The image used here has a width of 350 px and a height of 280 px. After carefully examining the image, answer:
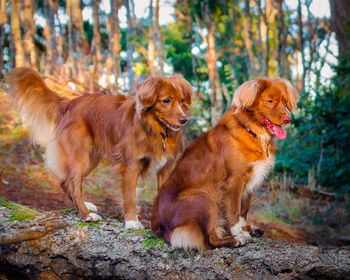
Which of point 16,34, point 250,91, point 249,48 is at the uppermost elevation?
point 16,34

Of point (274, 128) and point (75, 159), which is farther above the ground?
point (274, 128)

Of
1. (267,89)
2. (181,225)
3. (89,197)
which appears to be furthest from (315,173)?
(181,225)

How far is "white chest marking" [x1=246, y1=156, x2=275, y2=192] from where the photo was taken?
366 cm

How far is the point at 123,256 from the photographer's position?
10.5 ft

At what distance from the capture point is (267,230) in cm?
684

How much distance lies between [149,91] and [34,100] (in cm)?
189

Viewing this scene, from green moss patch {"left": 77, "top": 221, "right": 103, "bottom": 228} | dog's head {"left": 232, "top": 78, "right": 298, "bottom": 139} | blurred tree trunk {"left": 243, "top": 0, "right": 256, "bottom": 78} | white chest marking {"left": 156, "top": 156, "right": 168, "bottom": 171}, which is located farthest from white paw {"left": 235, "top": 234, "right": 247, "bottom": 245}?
blurred tree trunk {"left": 243, "top": 0, "right": 256, "bottom": 78}

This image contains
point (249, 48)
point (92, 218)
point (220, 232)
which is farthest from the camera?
point (249, 48)

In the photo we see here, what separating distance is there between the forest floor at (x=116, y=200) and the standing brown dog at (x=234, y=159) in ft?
7.85

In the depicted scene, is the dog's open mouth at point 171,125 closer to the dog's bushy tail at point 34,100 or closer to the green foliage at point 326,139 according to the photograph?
the dog's bushy tail at point 34,100

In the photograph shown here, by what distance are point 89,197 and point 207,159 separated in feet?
13.8

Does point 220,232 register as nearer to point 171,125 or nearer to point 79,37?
point 171,125

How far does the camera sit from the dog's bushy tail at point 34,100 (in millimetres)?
4902

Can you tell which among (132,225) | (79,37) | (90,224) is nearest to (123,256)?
(90,224)
